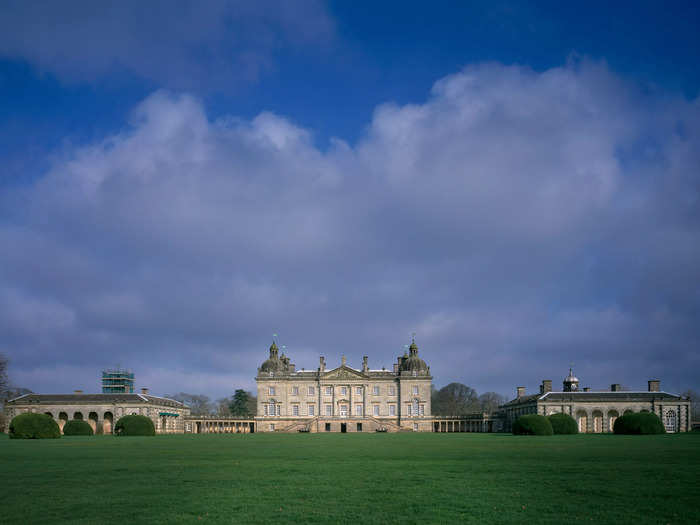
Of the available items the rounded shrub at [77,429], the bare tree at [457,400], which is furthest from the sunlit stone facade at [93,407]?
the bare tree at [457,400]

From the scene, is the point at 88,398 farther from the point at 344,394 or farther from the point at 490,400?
the point at 490,400

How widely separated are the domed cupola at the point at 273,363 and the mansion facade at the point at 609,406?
33239 millimetres

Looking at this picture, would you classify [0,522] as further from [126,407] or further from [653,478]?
[126,407]

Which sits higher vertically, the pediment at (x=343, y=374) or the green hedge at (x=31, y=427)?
the pediment at (x=343, y=374)

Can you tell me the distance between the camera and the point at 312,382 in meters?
84.8

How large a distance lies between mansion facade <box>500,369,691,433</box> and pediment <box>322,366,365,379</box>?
73.9 ft

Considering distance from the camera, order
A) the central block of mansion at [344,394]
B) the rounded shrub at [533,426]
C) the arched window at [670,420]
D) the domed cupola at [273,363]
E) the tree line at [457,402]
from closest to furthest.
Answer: the rounded shrub at [533,426], the arched window at [670,420], the central block of mansion at [344,394], the domed cupola at [273,363], the tree line at [457,402]

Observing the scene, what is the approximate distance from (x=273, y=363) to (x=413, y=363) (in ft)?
63.4

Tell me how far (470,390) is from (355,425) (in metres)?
43.3

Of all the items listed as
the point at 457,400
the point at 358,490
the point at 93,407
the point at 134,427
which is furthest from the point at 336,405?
the point at 358,490

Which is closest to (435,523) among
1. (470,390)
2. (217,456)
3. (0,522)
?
(0,522)

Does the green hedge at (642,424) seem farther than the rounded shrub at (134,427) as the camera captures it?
No

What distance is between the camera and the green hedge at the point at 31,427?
4300 cm

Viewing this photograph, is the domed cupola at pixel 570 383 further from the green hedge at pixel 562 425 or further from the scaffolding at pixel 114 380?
the scaffolding at pixel 114 380
